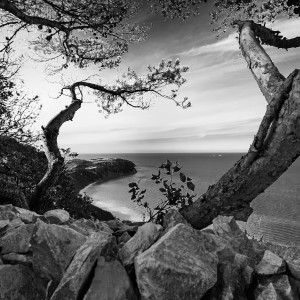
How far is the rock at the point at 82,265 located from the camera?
7.22 feet

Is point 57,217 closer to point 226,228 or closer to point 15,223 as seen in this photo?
point 15,223

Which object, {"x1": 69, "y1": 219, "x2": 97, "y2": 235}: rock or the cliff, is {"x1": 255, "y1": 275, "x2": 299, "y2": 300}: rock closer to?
{"x1": 69, "y1": 219, "x2": 97, "y2": 235}: rock

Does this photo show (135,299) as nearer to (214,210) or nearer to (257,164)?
(214,210)

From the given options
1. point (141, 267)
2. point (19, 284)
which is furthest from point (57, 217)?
point (141, 267)

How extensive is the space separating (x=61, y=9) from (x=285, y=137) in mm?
6658

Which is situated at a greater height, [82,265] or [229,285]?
[82,265]

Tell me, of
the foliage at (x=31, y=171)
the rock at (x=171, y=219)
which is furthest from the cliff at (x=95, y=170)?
the rock at (x=171, y=219)

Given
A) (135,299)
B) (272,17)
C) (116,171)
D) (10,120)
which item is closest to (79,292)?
(135,299)

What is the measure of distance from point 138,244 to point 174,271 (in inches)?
19.9

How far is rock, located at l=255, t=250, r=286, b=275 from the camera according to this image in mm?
2311

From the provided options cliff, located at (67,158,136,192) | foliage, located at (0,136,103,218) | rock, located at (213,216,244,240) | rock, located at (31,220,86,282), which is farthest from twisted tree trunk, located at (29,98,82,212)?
cliff, located at (67,158,136,192)

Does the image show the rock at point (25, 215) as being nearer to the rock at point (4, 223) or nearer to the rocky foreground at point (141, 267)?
the rock at point (4, 223)

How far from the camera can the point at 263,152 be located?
344 centimetres

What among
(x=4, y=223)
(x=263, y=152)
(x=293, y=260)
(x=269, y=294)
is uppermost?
(x=263, y=152)
